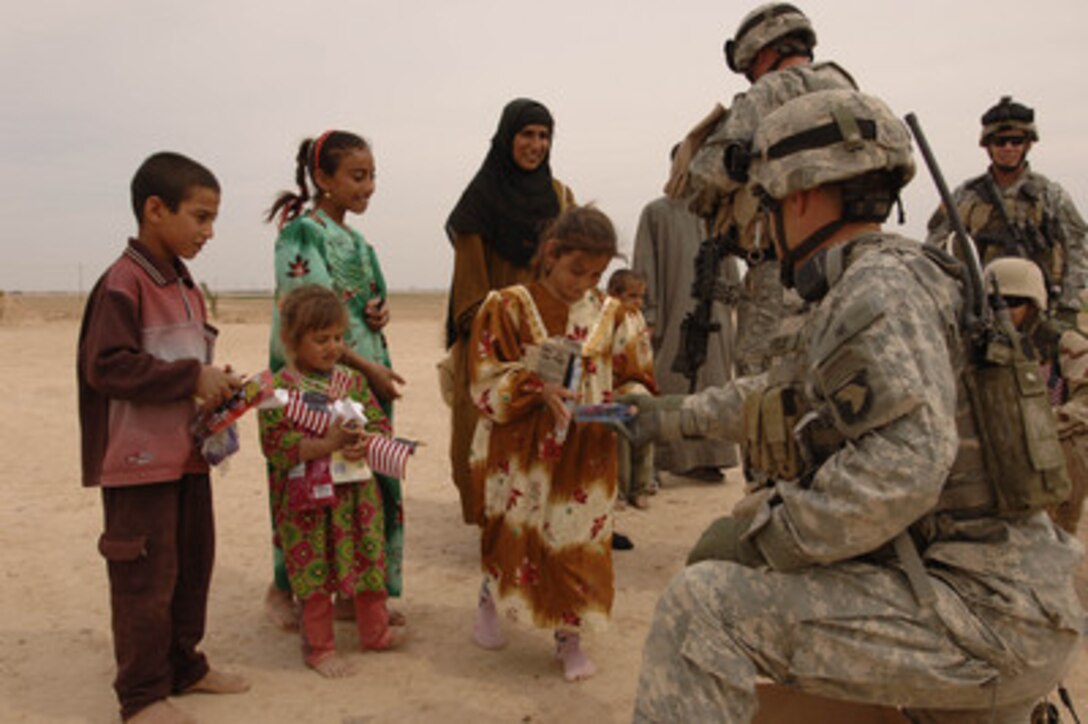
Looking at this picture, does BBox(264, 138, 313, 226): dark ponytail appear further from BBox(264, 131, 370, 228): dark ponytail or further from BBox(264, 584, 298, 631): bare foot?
BBox(264, 584, 298, 631): bare foot

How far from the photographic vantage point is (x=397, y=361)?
51.8ft

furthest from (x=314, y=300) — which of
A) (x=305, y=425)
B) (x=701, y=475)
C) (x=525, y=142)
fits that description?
(x=701, y=475)

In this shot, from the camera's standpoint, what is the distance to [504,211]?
184 inches

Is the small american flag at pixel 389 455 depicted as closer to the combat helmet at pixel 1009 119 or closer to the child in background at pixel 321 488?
the child in background at pixel 321 488

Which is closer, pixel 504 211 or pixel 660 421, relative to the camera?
pixel 660 421

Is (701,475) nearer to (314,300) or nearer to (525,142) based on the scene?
(525,142)

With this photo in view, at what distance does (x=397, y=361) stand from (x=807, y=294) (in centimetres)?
1387

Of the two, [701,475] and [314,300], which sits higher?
[314,300]

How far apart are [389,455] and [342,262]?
94 cm

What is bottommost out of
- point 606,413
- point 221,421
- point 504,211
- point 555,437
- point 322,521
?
point 322,521

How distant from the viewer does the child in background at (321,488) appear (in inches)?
142

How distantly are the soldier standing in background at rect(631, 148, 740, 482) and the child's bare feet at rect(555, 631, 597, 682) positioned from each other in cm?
326

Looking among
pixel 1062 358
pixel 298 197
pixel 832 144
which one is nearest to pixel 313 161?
pixel 298 197

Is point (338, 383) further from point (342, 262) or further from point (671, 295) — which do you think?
point (671, 295)
